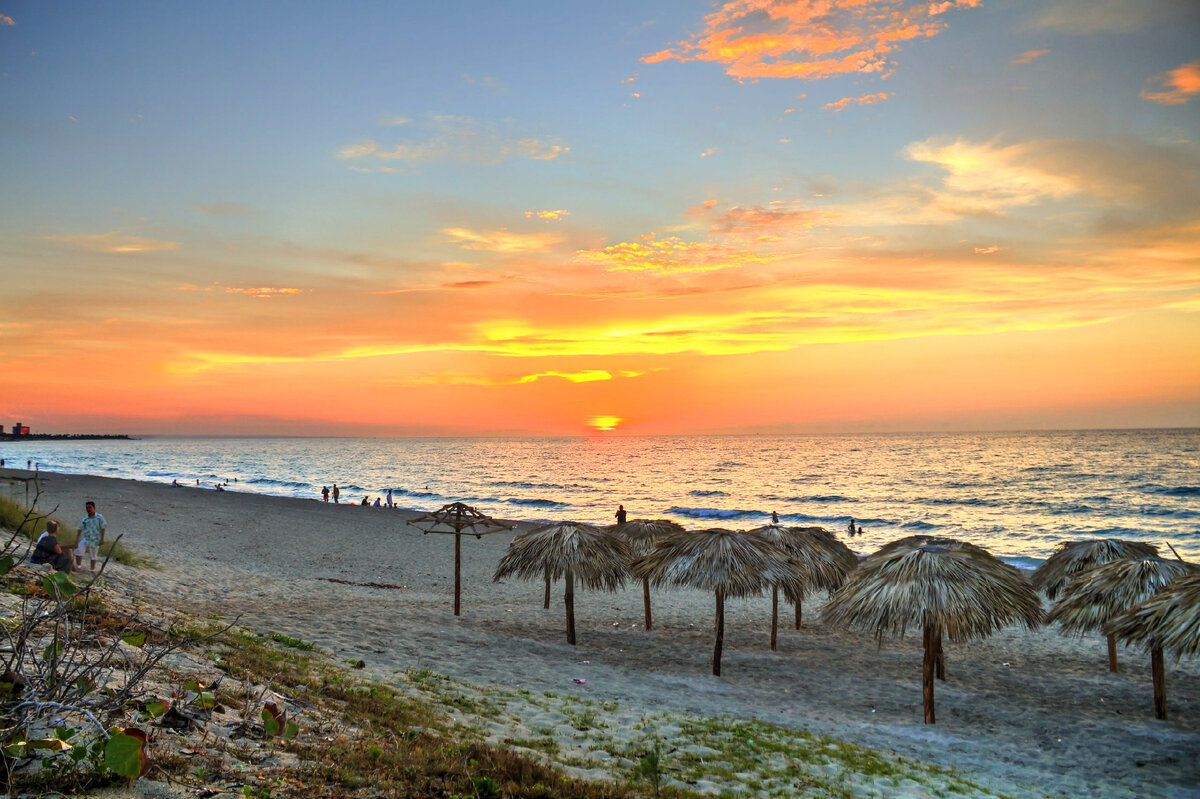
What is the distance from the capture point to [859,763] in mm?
9102

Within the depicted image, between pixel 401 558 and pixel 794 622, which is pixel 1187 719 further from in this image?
pixel 401 558

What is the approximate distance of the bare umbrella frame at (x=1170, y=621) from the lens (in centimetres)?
945

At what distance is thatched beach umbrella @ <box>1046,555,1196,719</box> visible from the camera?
12414 mm

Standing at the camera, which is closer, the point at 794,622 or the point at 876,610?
the point at 876,610

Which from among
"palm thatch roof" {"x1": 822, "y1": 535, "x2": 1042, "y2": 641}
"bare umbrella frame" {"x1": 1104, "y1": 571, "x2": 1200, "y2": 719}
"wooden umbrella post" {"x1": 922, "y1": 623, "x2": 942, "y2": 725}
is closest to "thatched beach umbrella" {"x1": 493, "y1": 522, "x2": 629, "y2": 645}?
"palm thatch roof" {"x1": 822, "y1": 535, "x2": 1042, "y2": 641}

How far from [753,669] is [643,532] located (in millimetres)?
6050

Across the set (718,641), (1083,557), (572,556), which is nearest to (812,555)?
(718,641)

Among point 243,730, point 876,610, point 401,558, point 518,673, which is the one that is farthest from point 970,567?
point 401,558

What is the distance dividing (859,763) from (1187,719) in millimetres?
8186

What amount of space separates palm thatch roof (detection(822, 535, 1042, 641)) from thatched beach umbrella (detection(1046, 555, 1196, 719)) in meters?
1.30

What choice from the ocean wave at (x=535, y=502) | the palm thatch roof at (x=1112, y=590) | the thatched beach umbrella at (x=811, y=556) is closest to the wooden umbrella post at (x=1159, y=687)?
the palm thatch roof at (x=1112, y=590)

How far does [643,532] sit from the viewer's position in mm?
20469

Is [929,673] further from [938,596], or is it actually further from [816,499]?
[816,499]

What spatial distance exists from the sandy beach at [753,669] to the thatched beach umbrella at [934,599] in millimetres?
1684
